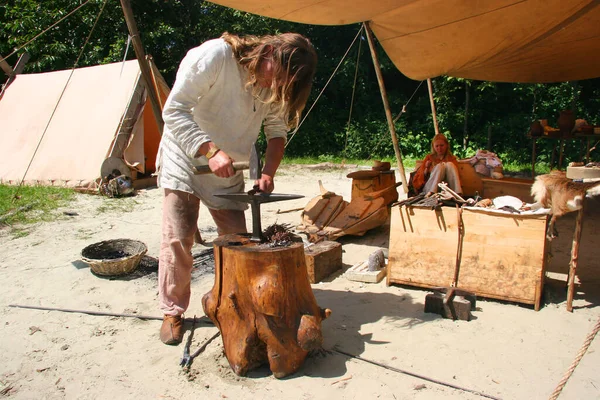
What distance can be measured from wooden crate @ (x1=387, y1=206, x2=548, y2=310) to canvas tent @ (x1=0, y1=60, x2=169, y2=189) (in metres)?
5.54

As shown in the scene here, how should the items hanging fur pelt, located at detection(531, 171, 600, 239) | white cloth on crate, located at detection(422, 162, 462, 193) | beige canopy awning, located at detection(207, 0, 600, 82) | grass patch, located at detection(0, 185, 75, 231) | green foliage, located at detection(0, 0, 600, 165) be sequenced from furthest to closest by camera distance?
green foliage, located at detection(0, 0, 600, 165) < grass patch, located at detection(0, 185, 75, 231) < white cloth on crate, located at detection(422, 162, 462, 193) < beige canopy awning, located at detection(207, 0, 600, 82) < hanging fur pelt, located at detection(531, 171, 600, 239)

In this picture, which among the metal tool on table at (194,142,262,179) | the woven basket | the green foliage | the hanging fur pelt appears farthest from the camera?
the green foliage

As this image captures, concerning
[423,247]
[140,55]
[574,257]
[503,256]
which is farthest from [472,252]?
[140,55]

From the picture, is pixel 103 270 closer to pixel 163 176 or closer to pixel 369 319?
pixel 163 176

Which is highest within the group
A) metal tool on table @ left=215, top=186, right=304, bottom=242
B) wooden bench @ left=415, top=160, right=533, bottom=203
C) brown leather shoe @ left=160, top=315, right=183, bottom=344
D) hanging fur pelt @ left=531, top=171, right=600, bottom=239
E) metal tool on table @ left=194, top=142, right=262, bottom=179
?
metal tool on table @ left=194, top=142, right=262, bottom=179

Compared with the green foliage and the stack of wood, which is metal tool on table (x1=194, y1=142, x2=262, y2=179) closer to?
the stack of wood

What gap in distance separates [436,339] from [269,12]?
310cm

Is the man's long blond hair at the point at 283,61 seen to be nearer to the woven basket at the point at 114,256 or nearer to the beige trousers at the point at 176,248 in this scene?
the beige trousers at the point at 176,248

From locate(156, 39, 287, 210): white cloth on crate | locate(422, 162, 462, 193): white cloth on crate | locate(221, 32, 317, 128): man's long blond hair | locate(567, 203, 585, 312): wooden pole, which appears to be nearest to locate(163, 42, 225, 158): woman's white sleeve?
locate(156, 39, 287, 210): white cloth on crate

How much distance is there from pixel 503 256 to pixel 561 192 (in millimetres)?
575

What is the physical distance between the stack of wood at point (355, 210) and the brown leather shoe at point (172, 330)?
2.02 metres

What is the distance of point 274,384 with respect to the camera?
234 cm

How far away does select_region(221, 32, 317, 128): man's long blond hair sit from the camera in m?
2.27

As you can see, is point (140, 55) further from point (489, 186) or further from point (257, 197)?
point (489, 186)
